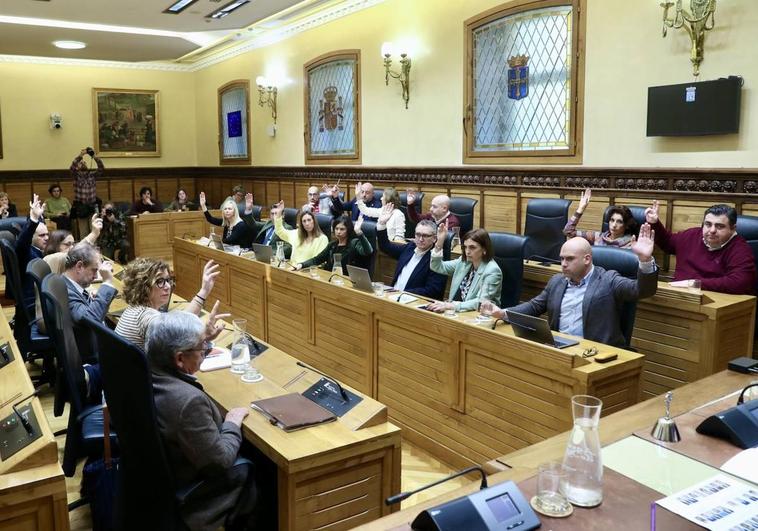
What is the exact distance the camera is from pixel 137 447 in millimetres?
2227

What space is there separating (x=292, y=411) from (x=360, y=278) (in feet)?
6.47

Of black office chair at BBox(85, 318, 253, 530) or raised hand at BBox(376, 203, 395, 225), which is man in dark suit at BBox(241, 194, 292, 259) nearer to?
raised hand at BBox(376, 203, 395, 225)

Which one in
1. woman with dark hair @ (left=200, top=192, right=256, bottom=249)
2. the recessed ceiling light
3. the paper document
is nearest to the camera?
the paper document

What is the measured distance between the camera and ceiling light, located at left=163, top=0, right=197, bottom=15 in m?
8.52

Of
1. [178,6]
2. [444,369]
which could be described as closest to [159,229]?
[178,6]

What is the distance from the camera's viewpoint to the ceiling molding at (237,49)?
31.6ft

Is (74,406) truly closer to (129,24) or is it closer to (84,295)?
(84,295)

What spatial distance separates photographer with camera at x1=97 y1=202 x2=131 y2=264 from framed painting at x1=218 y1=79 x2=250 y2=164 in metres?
3.03

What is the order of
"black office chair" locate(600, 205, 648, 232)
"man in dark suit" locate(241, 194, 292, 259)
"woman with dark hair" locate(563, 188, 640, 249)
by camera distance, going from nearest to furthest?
"woman with dark hair" locate(563, 188, 640, 249), "black office chair" locate(600, 205, 648, 232), "man in dark suit" locate(241, 194, 292, 259)

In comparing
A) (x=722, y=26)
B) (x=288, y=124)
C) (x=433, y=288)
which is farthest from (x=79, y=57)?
(x=722, y=26)

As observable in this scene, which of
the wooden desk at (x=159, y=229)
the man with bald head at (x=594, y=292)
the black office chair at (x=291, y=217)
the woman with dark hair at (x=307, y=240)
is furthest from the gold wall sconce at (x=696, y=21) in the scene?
the wooden desk at (x=159, y=229)

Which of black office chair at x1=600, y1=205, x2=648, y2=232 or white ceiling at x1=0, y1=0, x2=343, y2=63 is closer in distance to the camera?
black office chair at x1=600, y1=205, x2=648, y2=232

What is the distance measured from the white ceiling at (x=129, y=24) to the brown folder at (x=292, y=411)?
713 cm

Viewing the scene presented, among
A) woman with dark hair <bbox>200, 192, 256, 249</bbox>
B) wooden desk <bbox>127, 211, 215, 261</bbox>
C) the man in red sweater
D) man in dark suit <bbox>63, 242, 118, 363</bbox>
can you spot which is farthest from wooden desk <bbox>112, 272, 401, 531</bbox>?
wooden desk <bbox>127, 211, 215, 261</bbox>
